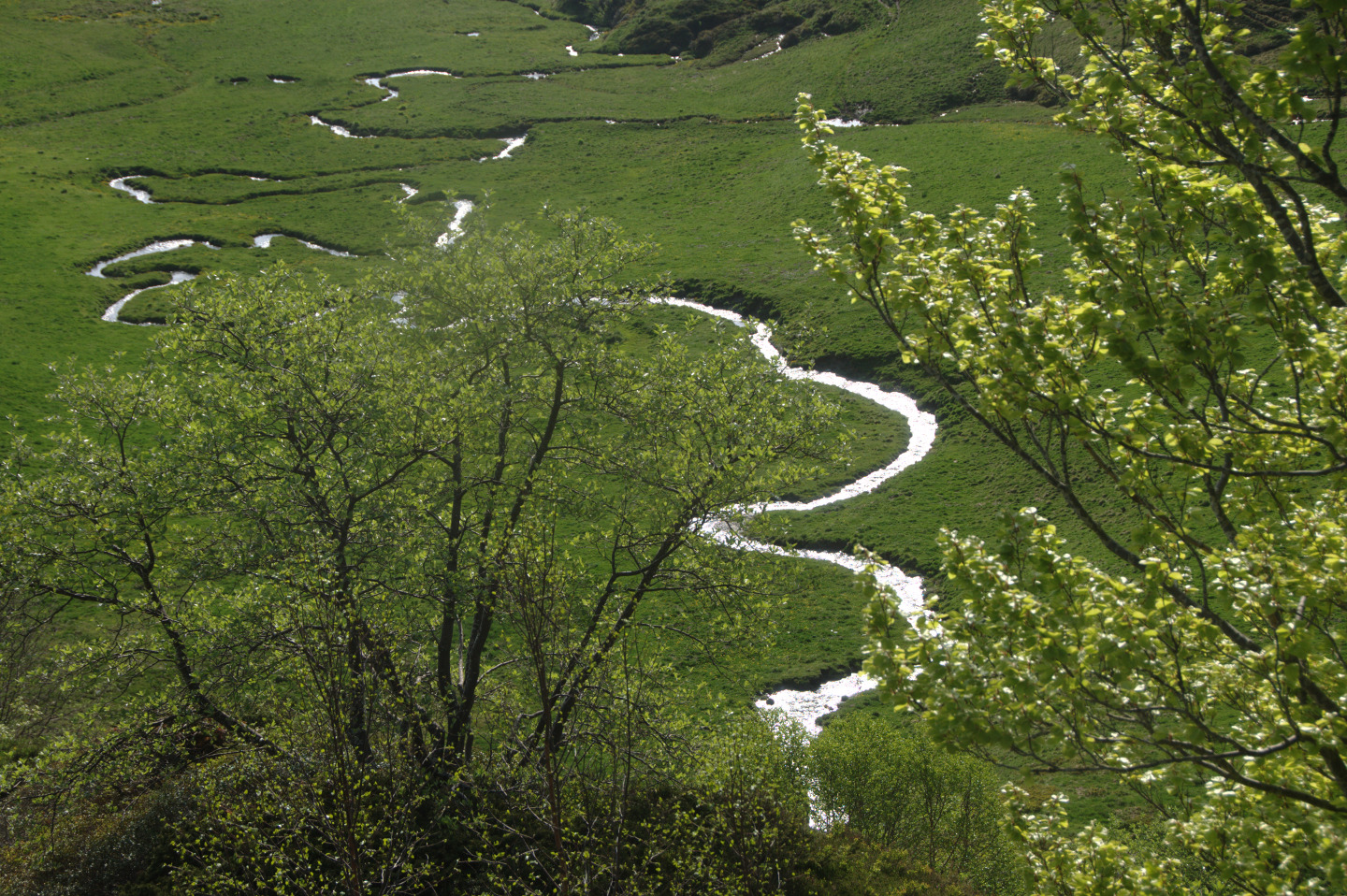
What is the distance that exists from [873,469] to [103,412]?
39.0m

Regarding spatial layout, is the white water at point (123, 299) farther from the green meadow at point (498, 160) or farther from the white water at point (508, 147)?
the white water at point (508, 147)

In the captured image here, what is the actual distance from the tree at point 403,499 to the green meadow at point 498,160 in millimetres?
3182

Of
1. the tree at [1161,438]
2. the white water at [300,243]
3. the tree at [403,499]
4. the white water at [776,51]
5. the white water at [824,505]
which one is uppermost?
the white water at [776,51]

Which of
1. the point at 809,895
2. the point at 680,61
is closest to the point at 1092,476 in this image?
the point at 809,895

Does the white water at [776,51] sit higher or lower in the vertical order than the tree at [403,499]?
higher

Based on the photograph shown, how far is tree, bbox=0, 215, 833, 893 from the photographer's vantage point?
15820 millimetres

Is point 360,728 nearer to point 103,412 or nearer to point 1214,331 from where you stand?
point 103,412

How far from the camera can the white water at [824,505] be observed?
21.2m

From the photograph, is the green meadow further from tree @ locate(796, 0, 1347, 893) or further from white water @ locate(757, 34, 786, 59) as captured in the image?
tree @ locate(796, 0, 1347, 893)

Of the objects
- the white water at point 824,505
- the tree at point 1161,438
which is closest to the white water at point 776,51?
the white water at point 824,505

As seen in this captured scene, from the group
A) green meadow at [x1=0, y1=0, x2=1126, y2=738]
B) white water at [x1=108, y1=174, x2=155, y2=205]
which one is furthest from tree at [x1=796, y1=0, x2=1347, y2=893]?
white water at [x1=108, y1=174, x2=155, y2=205]

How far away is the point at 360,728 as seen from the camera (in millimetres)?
14547

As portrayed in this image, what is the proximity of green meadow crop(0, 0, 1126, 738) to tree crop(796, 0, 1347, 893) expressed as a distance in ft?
39.5

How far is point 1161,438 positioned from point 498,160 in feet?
358
